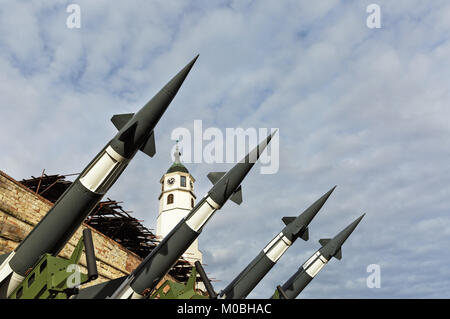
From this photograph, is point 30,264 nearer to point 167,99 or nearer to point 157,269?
point 157,269

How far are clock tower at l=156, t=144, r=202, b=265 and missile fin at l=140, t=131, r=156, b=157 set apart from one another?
78.4 feet

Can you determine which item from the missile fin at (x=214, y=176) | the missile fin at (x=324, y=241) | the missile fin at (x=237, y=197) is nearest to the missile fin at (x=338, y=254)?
the missile fin at (x=324, y=241)

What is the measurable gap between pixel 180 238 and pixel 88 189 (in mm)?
3158

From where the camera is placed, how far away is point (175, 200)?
3241cm

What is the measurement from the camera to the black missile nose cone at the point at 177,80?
771 centimetres

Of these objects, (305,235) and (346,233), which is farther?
(346,233)

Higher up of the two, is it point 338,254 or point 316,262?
point 338,254

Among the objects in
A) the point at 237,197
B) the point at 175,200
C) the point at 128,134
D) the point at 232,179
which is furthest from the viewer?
the point at 175,200

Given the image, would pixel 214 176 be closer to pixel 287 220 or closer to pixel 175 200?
pixel 287 220

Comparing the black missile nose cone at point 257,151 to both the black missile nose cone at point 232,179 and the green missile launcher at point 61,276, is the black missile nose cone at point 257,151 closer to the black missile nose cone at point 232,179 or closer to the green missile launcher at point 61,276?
the black missile nose cone at point 232,179

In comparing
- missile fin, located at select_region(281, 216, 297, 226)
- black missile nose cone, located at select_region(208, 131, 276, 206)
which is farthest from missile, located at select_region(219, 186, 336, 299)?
black missile nose cone, located at select_region(208, 131, 276, 206)

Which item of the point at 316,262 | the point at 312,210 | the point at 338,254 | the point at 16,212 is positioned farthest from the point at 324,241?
the point at 16,212

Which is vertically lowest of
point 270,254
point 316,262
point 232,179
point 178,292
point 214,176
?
point 178,292

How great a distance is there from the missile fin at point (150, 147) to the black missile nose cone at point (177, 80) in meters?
1.05
